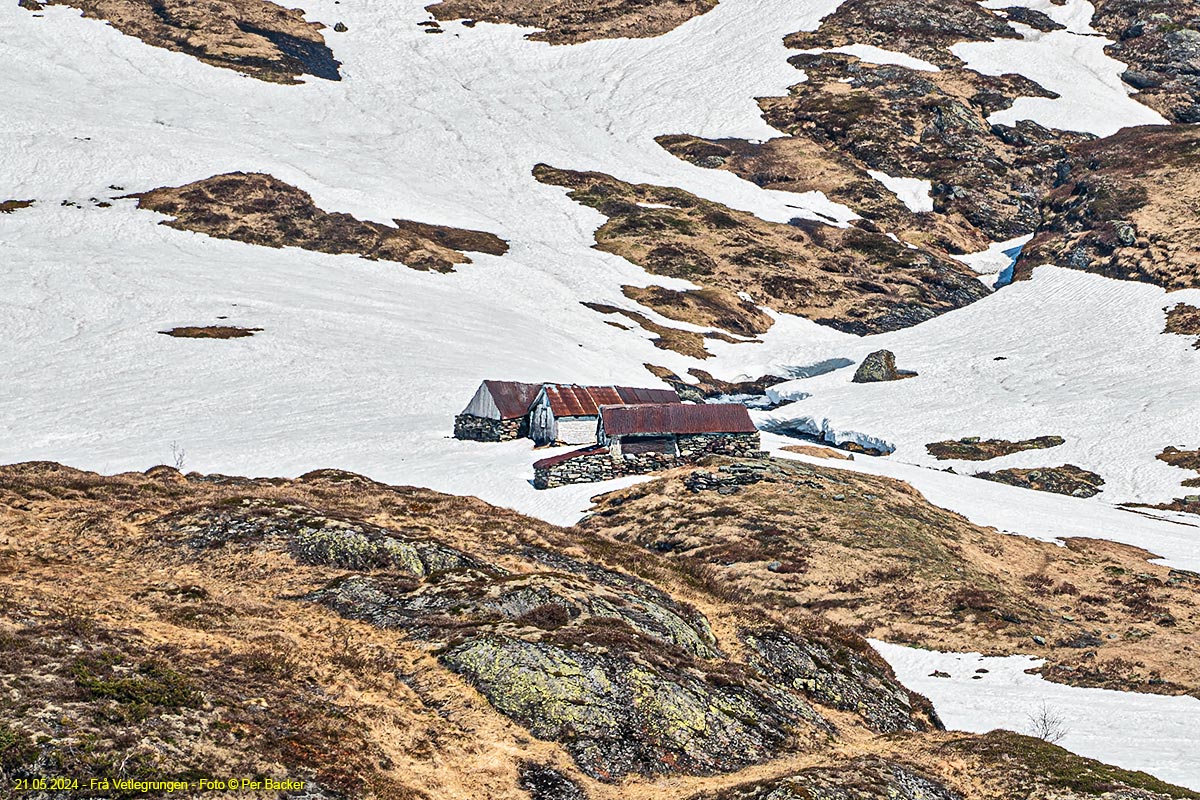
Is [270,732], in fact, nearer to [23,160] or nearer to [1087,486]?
[1087,486]

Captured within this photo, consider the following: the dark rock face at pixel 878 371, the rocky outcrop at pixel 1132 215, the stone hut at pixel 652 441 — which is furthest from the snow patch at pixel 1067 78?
the stone hut at pixel 652 441

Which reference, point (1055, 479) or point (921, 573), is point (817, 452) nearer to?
point (1055, 479)

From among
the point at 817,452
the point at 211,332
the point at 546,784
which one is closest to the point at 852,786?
the point at 546,784

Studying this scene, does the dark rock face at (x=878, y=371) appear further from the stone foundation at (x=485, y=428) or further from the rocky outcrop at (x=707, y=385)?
the stone foundation at (x=485, y=428)

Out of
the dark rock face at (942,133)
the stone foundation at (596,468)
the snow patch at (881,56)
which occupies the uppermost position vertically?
the snow patch at (881,56)

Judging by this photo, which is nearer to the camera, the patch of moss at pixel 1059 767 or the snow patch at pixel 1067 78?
the patch of moss at pixel 1059 767
